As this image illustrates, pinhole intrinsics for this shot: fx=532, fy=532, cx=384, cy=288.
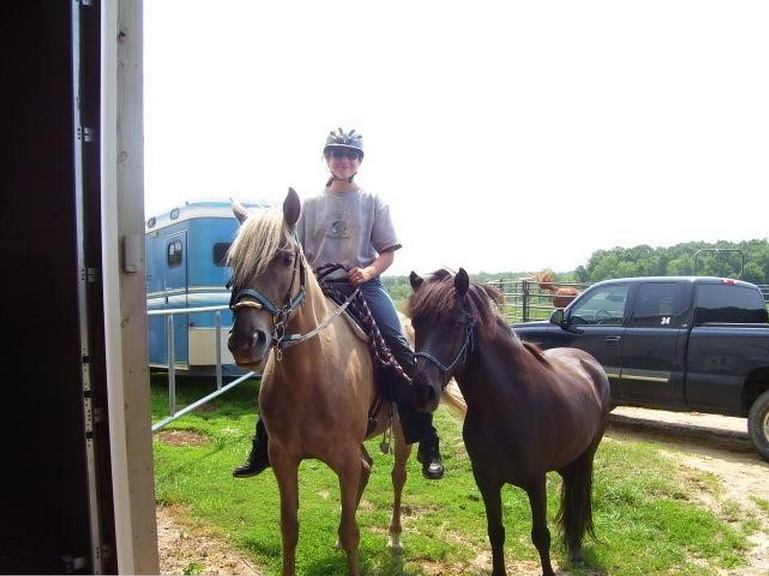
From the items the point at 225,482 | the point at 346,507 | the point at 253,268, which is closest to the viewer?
the point at 253,268

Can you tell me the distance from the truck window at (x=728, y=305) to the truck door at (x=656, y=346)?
22 centimetres

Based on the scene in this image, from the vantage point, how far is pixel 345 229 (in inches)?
146

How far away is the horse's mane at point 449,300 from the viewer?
3.09 m

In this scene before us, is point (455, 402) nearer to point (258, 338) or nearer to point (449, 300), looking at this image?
point (449, 300)

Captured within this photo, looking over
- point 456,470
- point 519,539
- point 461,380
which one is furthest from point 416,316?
point 456,470

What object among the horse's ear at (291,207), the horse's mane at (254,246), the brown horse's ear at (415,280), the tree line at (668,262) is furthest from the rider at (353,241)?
the tree line at (668,262)

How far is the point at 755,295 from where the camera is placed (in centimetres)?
736

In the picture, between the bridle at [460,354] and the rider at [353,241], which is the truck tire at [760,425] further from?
the bridle at [460,354]

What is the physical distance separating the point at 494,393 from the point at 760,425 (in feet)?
16.5

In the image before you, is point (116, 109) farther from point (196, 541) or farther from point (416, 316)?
point (196, 541)

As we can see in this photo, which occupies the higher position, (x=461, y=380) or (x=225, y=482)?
(x=461, y=380)

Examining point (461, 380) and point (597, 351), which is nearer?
point (461, 380)

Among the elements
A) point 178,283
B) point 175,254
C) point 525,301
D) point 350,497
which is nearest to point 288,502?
point 350,497

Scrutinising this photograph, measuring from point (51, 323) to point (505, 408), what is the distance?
2.45m
